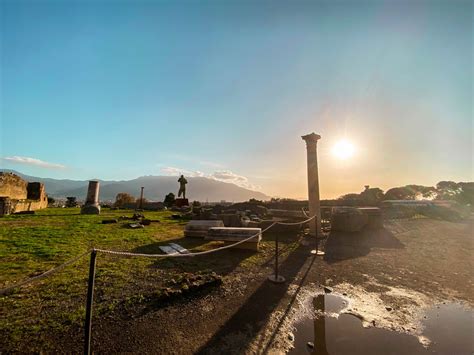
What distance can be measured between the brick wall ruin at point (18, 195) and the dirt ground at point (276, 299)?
619 inches

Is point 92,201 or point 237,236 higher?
point 92,201

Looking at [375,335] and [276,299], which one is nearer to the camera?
[375,335]

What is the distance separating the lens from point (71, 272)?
5.14 metres

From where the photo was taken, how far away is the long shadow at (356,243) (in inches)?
304

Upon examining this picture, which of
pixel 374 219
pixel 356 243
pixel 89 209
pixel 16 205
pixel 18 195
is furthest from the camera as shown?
pixel 18 195

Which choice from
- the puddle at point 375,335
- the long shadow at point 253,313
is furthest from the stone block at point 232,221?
the puddle at point 375,335

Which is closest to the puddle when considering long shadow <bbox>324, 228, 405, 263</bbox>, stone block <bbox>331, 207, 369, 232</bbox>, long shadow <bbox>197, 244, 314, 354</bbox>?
long shadow <bbox>197, 244, 314, 354</bbox>

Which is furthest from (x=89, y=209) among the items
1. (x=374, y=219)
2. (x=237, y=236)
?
(x=374, y=219)

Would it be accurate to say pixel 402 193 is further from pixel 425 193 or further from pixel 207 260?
pixel 207 260

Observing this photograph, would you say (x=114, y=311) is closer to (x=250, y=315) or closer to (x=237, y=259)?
(x=250, y=315)

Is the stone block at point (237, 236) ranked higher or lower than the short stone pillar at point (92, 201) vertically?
lower

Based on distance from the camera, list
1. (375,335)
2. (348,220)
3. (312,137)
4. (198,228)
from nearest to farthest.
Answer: (375,335)
(198,228)
(312,137)
(348,220)

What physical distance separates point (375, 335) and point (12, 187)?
2368cm

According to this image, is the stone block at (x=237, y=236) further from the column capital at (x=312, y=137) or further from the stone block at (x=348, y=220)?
the stone block at (x=348, y=220)
